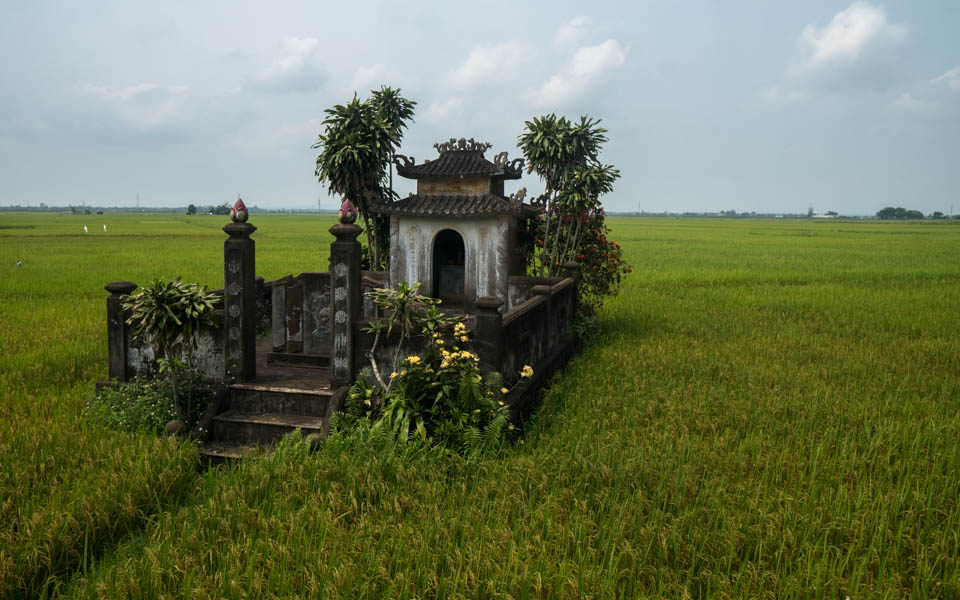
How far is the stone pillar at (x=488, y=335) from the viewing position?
6.70m

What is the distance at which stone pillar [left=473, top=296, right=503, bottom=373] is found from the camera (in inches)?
264

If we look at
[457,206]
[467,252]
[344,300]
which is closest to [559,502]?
[344,300]

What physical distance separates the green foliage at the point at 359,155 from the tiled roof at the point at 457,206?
65 cm

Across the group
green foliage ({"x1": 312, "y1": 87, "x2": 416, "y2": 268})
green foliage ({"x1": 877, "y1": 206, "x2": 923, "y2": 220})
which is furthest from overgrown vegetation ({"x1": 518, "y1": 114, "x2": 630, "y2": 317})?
green foliage ({"x1": 877, "y1": 206, "x2": 923, "y2": 220})

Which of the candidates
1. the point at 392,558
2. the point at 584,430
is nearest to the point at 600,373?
the point at 584,430

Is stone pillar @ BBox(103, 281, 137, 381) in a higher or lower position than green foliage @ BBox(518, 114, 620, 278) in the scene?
lower

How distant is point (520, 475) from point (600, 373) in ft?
14.0

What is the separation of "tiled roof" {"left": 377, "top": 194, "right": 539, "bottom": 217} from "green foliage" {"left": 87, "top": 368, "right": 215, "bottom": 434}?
503cm

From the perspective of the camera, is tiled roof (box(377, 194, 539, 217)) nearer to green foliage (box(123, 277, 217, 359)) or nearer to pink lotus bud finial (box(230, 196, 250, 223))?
pink lotus bud finial (box(230, 196, 250, 223))

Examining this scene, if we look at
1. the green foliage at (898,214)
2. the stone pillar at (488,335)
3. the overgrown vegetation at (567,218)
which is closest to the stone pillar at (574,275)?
the overgrown vegetation at (567,218)

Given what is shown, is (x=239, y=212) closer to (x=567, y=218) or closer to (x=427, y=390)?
(x=427, y=390)

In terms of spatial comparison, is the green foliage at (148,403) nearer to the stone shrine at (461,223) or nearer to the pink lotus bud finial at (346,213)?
the pink lotus bud finial at (346,213)

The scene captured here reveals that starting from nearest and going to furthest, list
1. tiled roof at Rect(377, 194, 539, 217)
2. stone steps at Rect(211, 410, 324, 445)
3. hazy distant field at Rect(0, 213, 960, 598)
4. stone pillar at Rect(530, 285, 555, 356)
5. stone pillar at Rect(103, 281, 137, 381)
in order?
hazy distant field at Rect(0, 213, 960, 598), stone steps at Rect(211, 410, 324, 445), stone pillar at Rect(103, 281, 137, 381), stone pillar at Rect(530, 285, 555, 356), tiled roof at Rect(377, 194, 539, 217)

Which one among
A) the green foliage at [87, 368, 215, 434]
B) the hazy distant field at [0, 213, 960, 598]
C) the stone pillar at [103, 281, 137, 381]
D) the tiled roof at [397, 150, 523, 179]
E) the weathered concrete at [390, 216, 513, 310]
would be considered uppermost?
the tiled roof at [397, 150, 523, 179]
